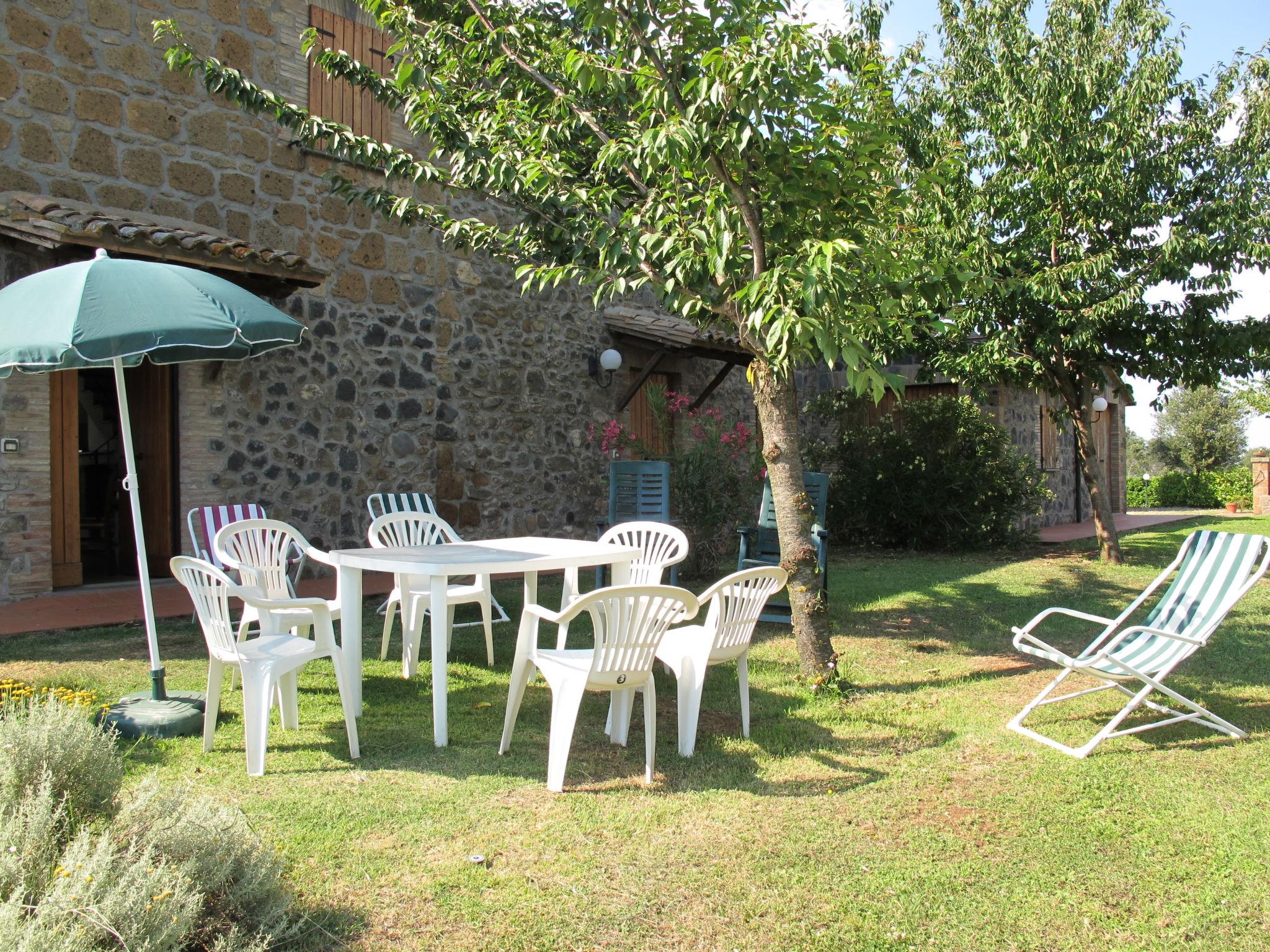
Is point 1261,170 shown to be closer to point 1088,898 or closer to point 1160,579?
point 1160,579

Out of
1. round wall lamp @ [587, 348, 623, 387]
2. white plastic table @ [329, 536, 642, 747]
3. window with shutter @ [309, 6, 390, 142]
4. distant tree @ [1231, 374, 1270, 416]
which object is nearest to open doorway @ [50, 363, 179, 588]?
window with shutter @ [309, 6, 390, 142]

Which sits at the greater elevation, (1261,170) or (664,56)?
(1261,170)

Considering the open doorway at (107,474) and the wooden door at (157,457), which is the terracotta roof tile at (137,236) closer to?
the open doorway at (107,474)

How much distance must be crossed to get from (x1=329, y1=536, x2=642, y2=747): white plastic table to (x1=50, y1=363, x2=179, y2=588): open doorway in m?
3.61

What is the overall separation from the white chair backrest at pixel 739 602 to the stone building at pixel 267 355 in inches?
177

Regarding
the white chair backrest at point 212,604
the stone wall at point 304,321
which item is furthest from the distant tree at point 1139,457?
the white chair backrest at point 212,604

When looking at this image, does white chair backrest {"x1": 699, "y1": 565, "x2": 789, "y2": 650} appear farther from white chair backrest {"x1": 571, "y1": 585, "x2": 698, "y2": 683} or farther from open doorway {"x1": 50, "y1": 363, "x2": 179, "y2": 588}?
open doorway {"x1": 50, "y1": 363, "x2": 179, "y2": 588}

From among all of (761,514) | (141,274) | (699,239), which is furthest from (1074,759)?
(141,274)

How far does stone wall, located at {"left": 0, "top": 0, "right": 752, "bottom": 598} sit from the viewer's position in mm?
6391

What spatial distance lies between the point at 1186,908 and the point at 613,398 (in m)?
8.36

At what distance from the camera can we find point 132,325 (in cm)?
340

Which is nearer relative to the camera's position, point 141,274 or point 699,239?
point 141,274

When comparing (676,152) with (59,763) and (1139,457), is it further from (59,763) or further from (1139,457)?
(1139,457)

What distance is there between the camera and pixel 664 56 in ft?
13.9
